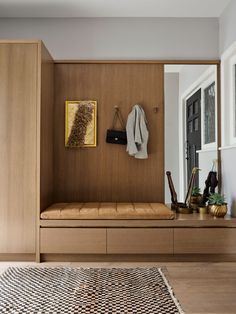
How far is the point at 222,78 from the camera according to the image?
3766 mm

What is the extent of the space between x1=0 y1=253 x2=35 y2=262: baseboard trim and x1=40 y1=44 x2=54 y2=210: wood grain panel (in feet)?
1.50

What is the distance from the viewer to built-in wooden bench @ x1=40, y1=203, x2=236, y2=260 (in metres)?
3.14

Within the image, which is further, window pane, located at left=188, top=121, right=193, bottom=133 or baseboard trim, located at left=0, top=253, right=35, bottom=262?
window pane, located at left=188, top=121, right=193, bottom=133

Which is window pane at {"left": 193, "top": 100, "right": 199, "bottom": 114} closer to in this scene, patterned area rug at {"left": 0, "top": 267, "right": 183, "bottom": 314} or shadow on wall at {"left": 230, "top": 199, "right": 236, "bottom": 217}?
shadow on wall at {"left": 230, "top": 199, "right": 236, "bottom": 217}

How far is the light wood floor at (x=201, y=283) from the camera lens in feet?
7.18

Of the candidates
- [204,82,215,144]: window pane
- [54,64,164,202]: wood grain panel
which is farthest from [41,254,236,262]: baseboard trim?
[204,82,215,144]: window pane

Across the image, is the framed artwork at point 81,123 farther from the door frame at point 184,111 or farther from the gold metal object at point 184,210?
the gold metal object at point 184,210

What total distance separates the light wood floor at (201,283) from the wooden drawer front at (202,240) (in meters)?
0.13

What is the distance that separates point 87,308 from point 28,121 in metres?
1.74

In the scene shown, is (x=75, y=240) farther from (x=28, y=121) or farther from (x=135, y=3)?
(x=135, y=3)

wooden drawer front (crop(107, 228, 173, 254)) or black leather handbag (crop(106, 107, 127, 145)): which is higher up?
black leather handbag (crop(106, 107, 127, 145))

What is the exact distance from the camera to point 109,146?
382cm

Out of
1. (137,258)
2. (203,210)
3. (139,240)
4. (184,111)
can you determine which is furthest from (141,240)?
(184,111)

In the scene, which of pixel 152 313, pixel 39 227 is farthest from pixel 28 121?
pixel 152 313
